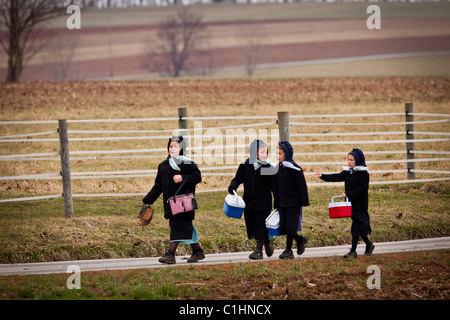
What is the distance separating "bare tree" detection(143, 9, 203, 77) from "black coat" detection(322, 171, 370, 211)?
6856 centimetres

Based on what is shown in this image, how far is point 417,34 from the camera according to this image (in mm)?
84188

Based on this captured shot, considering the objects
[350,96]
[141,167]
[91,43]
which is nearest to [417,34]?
[91,43]

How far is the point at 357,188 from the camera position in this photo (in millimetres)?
8883

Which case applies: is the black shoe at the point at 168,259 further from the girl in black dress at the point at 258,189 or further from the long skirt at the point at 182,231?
the girl in black dress at the point at 258,189

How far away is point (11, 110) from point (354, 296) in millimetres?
19637

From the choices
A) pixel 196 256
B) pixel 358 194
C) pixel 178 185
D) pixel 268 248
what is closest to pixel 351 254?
A: pixel 358 194

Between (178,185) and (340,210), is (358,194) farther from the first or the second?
(178,185)

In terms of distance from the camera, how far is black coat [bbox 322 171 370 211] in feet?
29.1

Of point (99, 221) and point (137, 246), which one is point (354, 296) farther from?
point (99, 221)

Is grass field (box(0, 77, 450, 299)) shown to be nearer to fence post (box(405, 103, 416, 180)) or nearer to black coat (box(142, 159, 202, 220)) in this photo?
fence post (box(405, 103, 416, 180))

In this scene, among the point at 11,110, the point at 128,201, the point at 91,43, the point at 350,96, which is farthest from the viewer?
the point at 91,43

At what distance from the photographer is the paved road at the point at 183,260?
8594 millimetres

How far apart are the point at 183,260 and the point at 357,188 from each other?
2545 millimetres

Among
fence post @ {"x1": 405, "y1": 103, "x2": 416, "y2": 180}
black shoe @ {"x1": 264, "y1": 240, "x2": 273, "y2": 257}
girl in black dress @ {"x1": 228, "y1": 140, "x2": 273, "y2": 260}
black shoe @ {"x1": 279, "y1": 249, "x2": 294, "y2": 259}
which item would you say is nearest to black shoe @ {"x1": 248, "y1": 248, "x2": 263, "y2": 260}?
girl in black dress @ {"x1": 228, "y1": 140, "x2": 273, "y2": 260}
